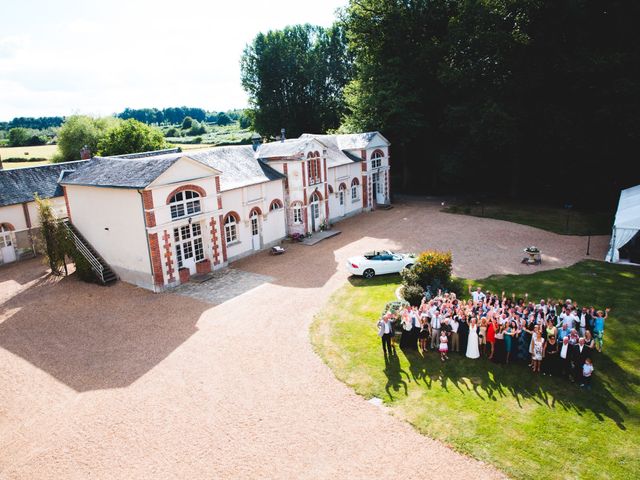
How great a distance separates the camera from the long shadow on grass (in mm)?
13422

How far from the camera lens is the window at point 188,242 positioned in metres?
24.6

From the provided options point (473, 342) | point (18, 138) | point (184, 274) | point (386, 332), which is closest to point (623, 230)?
point (473, 342)

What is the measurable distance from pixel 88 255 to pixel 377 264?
1562 cm

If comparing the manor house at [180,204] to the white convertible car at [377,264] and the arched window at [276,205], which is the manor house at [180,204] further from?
the white convertible car at [377,264]

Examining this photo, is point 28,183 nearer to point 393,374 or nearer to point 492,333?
point 393,374

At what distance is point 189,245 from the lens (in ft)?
83.4

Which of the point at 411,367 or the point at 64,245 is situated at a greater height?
the point at 64,245

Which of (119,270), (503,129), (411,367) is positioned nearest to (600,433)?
(411,367)

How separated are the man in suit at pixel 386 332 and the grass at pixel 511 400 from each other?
0.35m

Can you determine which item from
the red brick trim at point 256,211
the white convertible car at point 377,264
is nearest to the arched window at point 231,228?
the red brick trim at point 256,211

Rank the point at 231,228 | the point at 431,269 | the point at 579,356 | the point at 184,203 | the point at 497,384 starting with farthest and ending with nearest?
1. the point at 231,228
2. the point at 184,203
3. the point at 431,269
4. the point at 497,384
5. the point at 579,356

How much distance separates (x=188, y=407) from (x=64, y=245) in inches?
641

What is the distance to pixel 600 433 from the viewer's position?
12141 millimetres

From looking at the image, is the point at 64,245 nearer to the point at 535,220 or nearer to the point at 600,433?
the point at 600,433
